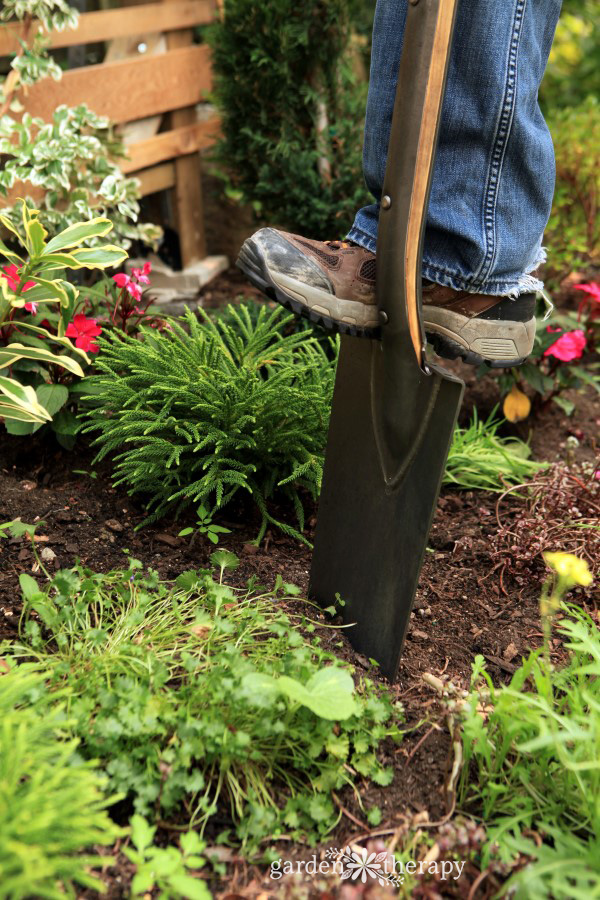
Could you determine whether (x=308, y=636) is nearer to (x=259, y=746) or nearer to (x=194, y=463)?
(x=259, y=746)

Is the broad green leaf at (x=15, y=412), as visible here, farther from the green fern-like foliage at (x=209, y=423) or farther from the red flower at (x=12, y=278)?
the red flower at (x=12, y=278)

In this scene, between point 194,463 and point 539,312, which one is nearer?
point 194,463

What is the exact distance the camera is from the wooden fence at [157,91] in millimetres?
3346

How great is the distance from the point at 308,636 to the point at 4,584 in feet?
2.34

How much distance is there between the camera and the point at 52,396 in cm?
232

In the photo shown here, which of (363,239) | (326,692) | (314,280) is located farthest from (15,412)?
(326,692)

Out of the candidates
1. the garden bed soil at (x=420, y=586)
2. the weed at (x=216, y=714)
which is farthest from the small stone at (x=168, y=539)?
the weed at (x=216, y=714)

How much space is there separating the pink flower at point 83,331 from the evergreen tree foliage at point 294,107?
145 cm

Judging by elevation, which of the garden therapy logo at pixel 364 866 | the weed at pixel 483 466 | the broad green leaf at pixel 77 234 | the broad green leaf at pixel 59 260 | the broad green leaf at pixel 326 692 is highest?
the broad green leaf at pixel 77 234

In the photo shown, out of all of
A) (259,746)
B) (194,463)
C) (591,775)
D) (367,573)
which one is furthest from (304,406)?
(591,775)

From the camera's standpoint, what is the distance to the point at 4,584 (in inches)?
75.4

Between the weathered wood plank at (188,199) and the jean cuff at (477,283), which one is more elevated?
the jean cuff at (477,283)

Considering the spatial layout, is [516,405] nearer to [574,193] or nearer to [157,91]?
[574,193]

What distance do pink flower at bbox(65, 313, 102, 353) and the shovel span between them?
2.84 ft
